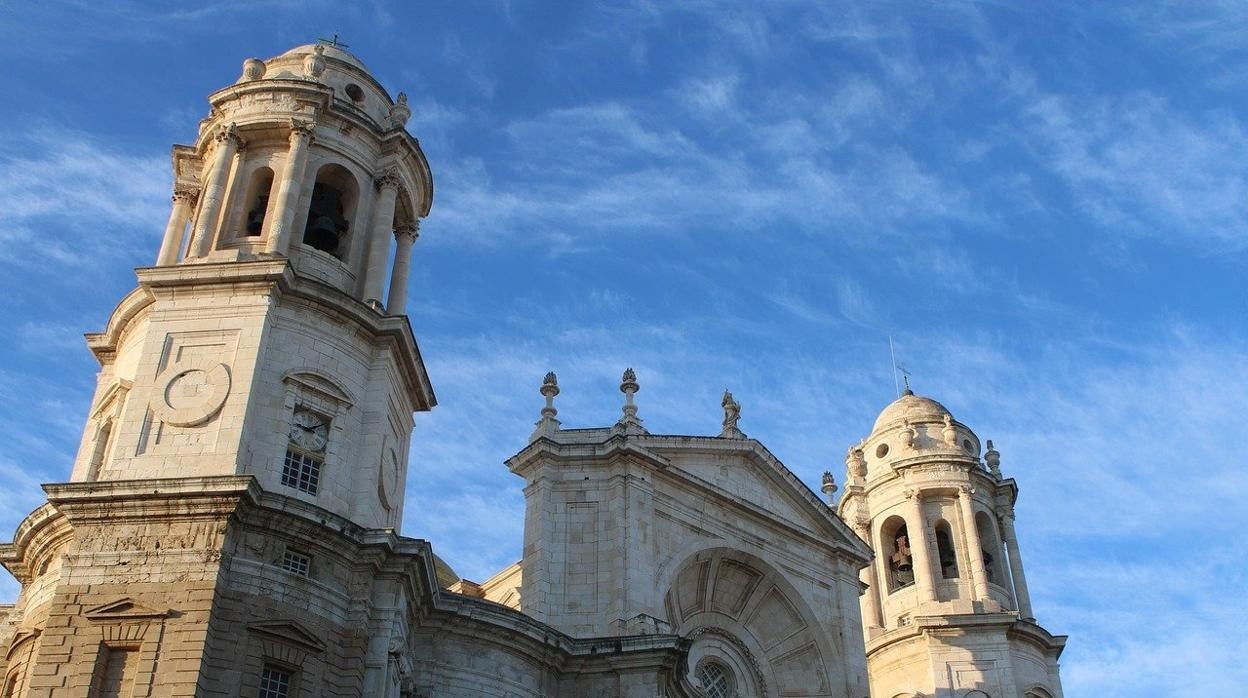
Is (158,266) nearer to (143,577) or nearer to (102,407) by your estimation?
(102,407)

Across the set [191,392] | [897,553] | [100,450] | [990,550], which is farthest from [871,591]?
[100,450]

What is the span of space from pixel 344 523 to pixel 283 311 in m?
4.68

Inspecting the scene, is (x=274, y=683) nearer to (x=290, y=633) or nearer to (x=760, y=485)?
(x=290, y=633)

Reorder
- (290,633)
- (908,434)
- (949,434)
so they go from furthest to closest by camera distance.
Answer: (908,434), (949,434), (290,633)

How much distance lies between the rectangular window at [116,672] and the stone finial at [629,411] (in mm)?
12705

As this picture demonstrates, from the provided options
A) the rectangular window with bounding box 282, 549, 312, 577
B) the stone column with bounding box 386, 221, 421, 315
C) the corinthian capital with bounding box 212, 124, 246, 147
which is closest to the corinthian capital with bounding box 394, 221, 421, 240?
the stone column with bounding box 386, 221, 421, 315

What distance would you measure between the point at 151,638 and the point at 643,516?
12049mm

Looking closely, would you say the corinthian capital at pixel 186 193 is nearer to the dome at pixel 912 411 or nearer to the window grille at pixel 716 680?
the window grille at pixel 716 680

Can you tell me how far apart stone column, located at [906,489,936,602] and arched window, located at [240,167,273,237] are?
22.4 metres

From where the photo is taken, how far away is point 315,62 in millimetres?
28547

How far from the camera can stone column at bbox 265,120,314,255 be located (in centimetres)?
2536

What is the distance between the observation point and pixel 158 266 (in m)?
24.3

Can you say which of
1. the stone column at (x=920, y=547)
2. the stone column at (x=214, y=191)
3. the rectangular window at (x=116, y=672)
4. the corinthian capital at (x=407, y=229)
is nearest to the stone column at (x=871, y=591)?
the stone column at (x=920, y=547)

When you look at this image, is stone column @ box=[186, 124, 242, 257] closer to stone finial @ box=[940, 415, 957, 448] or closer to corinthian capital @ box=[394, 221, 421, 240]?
corinthian capital @ box=[394, 221, 421, 240]
